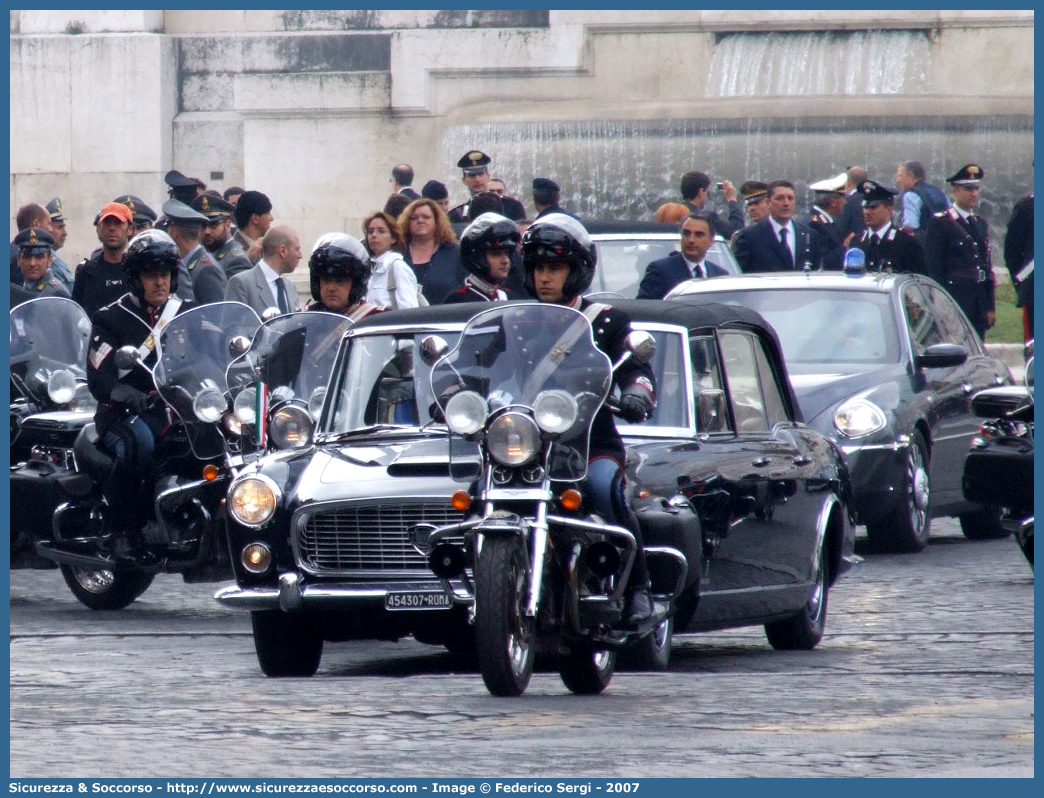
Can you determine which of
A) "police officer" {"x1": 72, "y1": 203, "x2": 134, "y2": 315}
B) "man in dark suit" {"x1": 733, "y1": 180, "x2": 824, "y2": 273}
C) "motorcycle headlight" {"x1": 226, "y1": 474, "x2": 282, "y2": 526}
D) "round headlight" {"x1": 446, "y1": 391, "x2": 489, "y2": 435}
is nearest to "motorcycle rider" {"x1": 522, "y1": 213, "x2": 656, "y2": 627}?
"round headlight" {"x1": 446, "y1": 391, "x2": 489, "y2": 435}

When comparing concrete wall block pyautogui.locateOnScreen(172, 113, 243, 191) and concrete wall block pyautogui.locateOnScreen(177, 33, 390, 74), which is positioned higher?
concrete wall block pyautogui.locateOnScreen(177, 33, 390, 74)

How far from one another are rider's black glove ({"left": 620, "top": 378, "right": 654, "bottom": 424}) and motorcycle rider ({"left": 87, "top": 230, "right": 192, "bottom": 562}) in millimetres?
4159

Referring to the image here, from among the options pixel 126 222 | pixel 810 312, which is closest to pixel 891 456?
pixel 810 312

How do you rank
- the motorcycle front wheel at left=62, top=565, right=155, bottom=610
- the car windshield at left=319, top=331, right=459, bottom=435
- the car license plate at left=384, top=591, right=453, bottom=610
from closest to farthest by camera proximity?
1. the car license plate at left=384, top=591, right=453, bottom=610
2. the car windshield at left=319, top=331, right=459, bottom=435
3. the motorcycle front wheel at left=62, top=565, right=155, bottom=610

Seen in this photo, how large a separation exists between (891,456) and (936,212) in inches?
315

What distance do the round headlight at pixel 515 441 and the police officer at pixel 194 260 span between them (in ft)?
18.7

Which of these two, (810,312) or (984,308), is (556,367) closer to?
(810,312)

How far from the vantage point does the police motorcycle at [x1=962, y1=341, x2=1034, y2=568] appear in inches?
490

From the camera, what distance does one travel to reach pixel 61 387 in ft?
45.1

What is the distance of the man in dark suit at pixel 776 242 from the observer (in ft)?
62.2

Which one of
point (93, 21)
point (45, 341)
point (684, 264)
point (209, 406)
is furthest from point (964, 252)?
point (93, 21)

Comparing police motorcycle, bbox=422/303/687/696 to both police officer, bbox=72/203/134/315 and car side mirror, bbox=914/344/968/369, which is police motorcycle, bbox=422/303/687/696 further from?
police officer, bbox=72/203/134/315

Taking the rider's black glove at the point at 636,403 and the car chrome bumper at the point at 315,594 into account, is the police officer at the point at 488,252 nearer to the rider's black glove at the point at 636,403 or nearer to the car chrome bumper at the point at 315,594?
the car chrome bumper at the point at 315,594

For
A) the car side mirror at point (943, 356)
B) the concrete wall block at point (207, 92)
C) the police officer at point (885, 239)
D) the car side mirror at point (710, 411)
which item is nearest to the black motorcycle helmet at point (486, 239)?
the car side mirror at point (710, 411)
